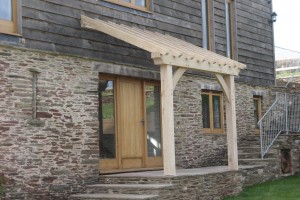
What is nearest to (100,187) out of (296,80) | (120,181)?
(120,181)

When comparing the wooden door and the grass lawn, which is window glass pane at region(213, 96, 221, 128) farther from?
the wooden door

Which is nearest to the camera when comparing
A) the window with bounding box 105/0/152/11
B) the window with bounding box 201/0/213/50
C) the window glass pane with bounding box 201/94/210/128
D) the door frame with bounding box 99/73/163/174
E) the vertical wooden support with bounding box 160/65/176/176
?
the vertical wooden support with bounding box 160/65/176/176

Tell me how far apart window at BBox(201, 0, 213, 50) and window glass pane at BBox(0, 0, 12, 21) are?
251 inches

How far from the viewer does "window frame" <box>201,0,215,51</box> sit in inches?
578

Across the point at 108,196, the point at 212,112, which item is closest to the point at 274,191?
the point at 212,112

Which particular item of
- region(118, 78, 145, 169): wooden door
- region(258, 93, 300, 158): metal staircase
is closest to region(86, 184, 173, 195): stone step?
region(118, 78, 145, 169): wooden door

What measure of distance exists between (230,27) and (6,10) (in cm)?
830

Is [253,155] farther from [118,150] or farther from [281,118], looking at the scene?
[118,150]

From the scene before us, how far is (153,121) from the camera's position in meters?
12.6

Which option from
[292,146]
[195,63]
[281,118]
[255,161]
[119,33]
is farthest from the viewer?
[281,118]

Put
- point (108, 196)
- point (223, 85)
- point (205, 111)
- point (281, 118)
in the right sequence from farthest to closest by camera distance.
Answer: point (281, 118), point (205, 111), point (223, 85), point (108, 196)

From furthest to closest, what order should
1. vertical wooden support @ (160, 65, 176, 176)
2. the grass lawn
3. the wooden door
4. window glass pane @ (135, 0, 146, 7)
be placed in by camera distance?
window glass pane @ (135, 0, 146, 7), the wooden door, the grass lawn, vertical wooden support @ (160, 65, 176, 176)

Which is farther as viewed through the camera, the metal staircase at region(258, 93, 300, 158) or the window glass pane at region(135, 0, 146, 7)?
the metal staircase at region(258, 93, 300, 158)

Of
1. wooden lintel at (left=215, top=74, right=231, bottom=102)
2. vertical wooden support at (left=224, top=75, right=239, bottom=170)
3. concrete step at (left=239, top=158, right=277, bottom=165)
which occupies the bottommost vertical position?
concrete step at (left=239, top=158, right=277, bottom=165)
